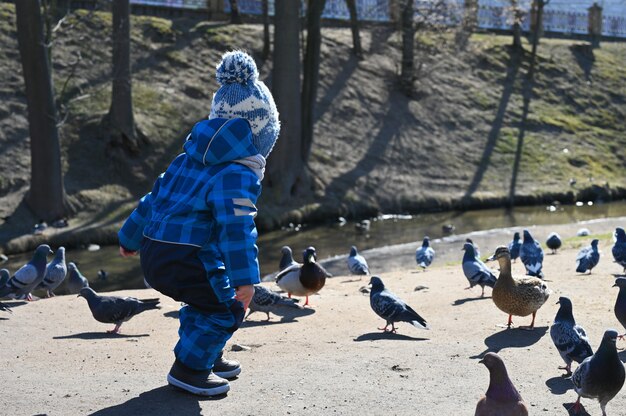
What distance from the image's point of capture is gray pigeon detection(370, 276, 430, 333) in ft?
31.0

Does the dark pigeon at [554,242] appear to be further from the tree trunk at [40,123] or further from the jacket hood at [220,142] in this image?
the jacket hood at [220,142]

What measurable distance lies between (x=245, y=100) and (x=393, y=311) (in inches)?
149

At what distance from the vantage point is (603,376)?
21.4 feet

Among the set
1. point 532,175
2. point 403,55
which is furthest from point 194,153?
point 403,55

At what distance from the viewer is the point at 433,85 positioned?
35.2m

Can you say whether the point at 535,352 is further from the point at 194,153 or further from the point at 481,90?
the point at 481,90

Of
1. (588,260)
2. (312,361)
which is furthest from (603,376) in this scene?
(588,260)

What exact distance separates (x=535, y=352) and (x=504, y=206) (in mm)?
20311

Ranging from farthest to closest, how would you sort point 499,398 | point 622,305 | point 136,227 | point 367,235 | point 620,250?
point 367,235 → point 620,250 → point 622,305 → point 136,227 → point 499,398

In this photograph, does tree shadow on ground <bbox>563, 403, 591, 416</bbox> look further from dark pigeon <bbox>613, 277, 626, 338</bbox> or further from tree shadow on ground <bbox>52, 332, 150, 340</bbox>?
tree shadow on ground <bbox>52, 332, 150, 340</bbox>

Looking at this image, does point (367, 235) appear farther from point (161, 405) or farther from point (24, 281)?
point (161, 405)

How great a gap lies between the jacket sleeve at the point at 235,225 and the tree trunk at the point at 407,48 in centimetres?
2854

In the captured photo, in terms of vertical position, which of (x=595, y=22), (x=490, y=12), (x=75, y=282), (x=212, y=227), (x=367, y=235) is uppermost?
(x=212, y=227)

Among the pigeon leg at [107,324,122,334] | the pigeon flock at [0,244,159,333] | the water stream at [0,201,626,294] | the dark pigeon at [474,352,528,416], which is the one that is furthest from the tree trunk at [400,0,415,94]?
the dark pigeon at [474,352,528,416]
